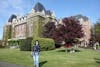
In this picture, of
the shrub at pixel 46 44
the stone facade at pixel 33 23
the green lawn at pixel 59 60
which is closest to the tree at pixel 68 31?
the shrub at pixel 46 44

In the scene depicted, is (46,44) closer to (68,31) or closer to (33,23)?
(68,31)

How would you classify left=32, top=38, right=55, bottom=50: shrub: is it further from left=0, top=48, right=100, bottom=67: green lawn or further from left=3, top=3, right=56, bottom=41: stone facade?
left=3, top=3, right=56, bottom=41: stone facade

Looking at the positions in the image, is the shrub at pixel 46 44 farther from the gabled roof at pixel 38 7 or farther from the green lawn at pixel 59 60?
the gabled roof at pixel 38 7

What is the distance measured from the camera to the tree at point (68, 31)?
28.9 metres

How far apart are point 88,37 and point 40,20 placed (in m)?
20.7

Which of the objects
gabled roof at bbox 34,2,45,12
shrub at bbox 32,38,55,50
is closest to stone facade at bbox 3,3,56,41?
gabled roof at bbox 34,2,45,12

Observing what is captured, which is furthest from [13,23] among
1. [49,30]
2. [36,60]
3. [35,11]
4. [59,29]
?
[36,60]

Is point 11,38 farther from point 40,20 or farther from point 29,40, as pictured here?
point 29,40

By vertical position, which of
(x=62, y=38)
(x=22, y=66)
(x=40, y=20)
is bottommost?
(x=22, y=66)

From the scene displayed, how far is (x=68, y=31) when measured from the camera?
96.0 ft

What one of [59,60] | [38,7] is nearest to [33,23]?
[38,7]

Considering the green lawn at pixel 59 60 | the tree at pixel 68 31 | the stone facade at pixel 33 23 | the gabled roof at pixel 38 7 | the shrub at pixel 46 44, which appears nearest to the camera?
the green lawn at pixel 59 60

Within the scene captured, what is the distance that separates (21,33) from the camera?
223 feet

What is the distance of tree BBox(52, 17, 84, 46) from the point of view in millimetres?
28875
